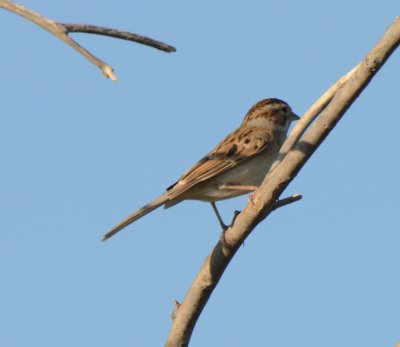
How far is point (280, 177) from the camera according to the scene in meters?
5.54

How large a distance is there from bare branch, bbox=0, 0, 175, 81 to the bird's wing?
14.3 feet

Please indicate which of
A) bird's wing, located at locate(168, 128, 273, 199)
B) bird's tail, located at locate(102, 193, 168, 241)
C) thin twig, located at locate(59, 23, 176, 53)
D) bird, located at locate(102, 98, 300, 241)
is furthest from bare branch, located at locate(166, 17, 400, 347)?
bird's wing, located at locate(168, 128, 273, 199)

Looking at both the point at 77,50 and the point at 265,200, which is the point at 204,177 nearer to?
the point at 265,200

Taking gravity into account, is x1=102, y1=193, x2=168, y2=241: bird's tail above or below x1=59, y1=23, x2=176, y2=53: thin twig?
above

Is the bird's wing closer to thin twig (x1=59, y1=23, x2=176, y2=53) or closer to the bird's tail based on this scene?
the bird's tail

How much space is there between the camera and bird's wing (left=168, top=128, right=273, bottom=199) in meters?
9.21

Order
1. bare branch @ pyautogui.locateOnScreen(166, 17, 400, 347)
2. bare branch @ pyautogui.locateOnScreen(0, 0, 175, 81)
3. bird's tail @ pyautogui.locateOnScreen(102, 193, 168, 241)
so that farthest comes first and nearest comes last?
bird's tail @ pyautogui.locateOnScreen(102, 193, 168, 241) < bare branch @ pyautogui.locateOnScreen(166, 17, 400, 347) < bare branch @ pyautogui.locateOnScreen(0, 0, 175, 81)

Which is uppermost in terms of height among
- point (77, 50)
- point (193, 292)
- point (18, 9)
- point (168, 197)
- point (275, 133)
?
point (275, 133)

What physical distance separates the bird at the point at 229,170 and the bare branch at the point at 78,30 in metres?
4.21

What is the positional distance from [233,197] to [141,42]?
5252 mm

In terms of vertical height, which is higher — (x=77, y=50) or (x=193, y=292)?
(x=77, y=50)

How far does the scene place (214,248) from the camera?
643 cm

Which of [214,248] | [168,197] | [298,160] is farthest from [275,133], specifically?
[298,160]

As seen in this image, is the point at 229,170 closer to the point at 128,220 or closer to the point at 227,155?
the point at 227,155
